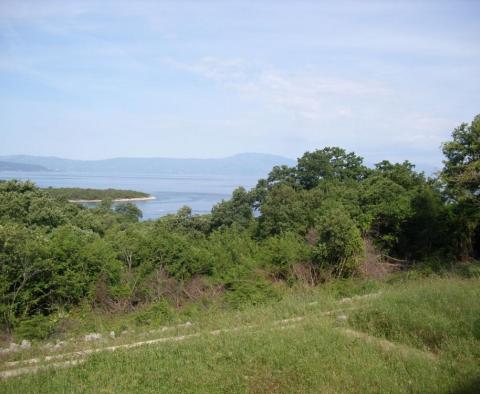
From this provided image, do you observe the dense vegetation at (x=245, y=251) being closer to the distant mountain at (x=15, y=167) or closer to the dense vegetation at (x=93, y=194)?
the dense vegetation at (x=93, y=194)

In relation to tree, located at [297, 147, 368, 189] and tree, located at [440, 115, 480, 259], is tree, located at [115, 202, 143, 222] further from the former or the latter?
tree, located at [440, 115, 480, 259]

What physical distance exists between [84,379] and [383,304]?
465cm

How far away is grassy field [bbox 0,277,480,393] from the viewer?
5039mm

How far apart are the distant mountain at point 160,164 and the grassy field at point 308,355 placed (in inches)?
4818

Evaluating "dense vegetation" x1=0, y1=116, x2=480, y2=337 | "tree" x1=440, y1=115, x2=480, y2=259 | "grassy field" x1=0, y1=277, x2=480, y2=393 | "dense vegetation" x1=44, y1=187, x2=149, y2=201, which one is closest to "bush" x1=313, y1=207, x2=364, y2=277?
"dense vegetation" x1=0, y1=116, x2=480, y2=337

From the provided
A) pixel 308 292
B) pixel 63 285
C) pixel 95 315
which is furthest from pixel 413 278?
pixel 63 285

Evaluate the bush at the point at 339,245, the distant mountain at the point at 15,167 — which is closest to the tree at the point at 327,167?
the bush at the point at 339,245

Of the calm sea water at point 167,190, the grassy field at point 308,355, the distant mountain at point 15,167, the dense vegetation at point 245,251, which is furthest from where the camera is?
the distant mountain at point 15,167

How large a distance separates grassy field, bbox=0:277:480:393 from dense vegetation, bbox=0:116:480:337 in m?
3.24

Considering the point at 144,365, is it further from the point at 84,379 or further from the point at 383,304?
the point at 383,304

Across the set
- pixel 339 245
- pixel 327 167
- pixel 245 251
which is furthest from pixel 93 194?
pixel 339 245

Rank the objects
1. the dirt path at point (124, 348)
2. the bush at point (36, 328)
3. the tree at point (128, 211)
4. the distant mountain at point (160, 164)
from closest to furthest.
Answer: the dirt path at point (124, 348), the bush at point (36, 328), the tree at point (128, 211), the distant mountain at point (160, 164)

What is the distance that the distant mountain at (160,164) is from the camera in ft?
485

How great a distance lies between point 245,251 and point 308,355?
8.68m
